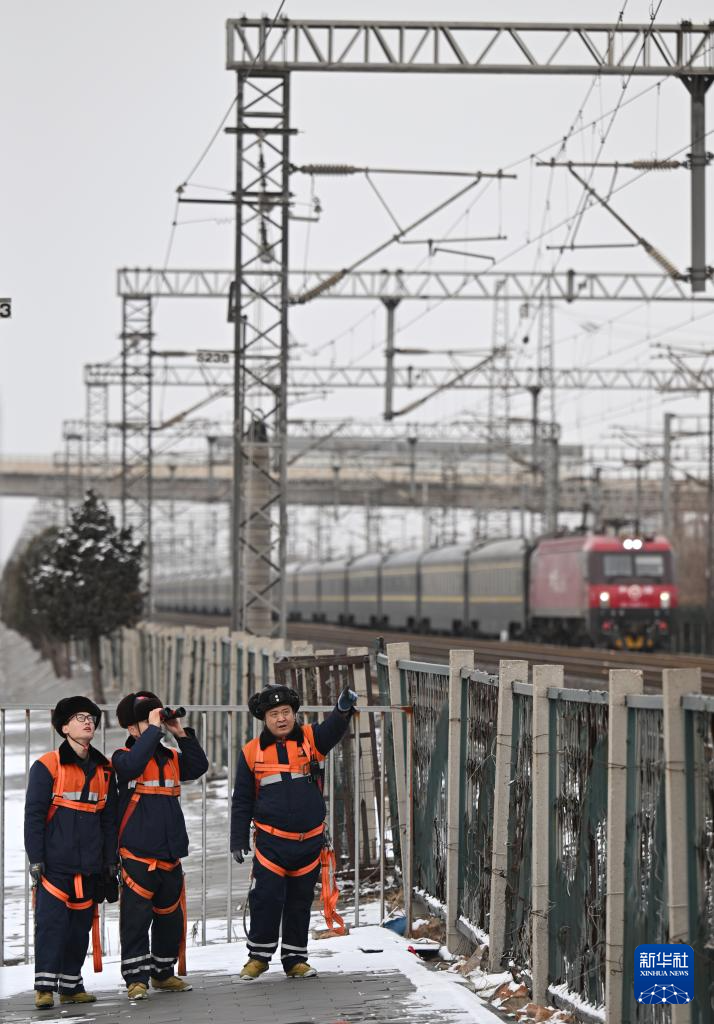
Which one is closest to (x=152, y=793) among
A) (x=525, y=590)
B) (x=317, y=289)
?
(x=317, y=289)

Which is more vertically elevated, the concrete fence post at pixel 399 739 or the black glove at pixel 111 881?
the concrete fence post at pixel 399 739

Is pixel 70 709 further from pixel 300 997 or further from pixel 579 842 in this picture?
pixel 579 842

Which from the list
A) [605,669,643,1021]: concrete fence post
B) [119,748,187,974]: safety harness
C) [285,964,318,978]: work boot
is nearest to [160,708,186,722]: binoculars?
[119,748,187,974]: safety harness

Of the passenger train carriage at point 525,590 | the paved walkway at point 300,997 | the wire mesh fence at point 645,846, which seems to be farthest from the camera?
the passenger train carriage at point 525,590

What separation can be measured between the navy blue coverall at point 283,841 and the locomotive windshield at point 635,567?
112 feet

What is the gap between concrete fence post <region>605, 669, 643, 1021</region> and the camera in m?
7.63

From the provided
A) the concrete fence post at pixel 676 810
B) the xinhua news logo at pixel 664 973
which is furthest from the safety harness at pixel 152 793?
the concrete fence post at pixel 676 810

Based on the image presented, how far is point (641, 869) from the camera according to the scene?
7.55 metres

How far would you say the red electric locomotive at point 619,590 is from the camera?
4291 cm

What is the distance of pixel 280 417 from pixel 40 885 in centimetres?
1744

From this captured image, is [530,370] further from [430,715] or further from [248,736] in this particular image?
[430,715]

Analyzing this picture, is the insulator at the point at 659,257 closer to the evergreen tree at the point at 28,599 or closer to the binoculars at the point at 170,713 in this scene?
the binoculars at the point at 170,713

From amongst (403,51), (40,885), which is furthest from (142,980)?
(403,51)

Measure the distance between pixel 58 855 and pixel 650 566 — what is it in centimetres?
3601
